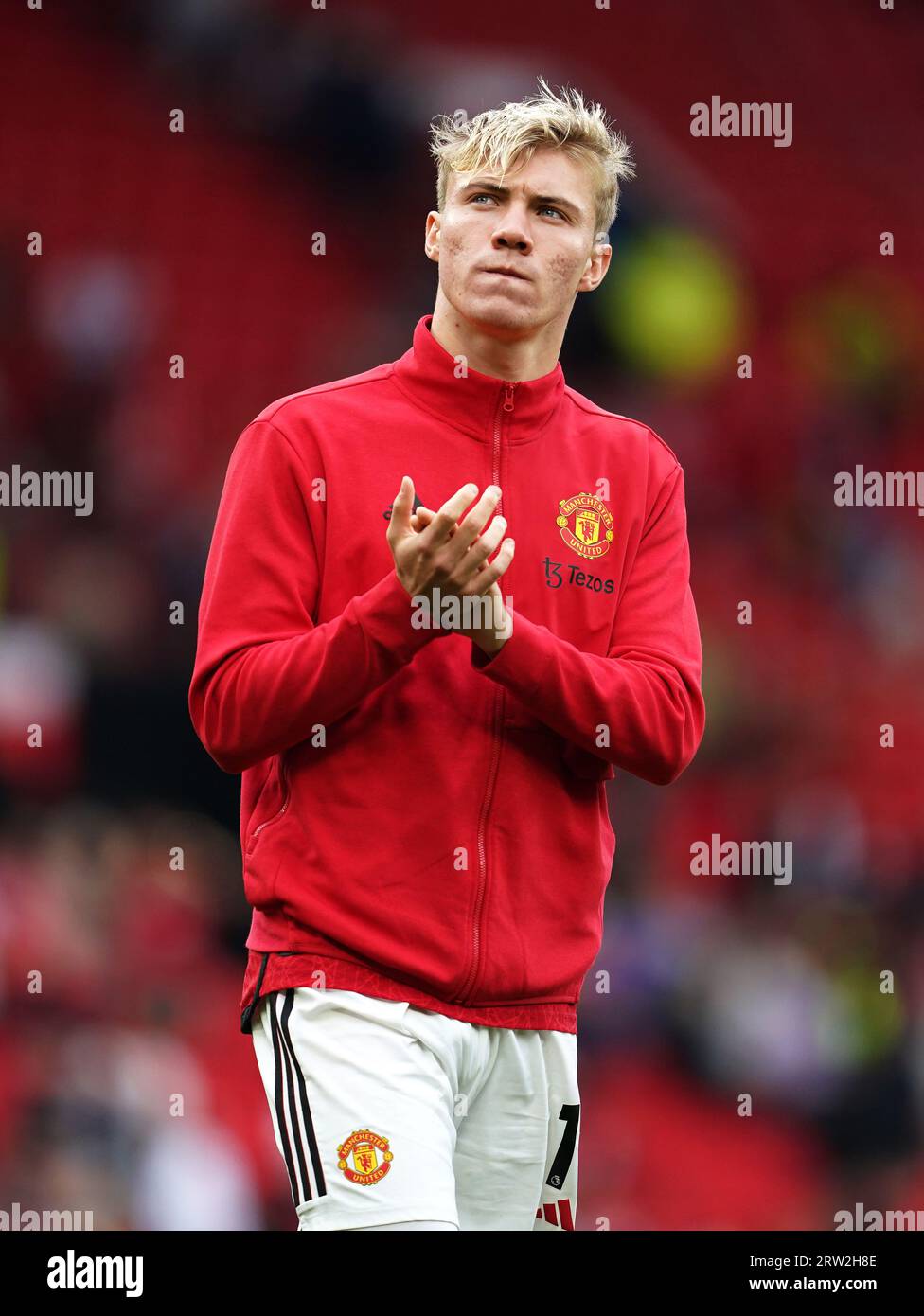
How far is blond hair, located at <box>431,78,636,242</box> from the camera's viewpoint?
2256 millimetres

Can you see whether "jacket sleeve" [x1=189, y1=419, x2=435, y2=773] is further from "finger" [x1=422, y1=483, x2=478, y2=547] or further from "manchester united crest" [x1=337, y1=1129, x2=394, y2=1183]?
"manchester united crest" [x1=337, y1=1129, x2=394, y2=1183]

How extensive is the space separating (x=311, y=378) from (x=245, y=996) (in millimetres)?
2837

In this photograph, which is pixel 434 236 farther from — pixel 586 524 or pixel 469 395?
pixel 586 524

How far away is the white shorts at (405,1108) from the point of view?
77.7 inches

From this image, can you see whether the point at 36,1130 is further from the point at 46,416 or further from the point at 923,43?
the point at 923,43

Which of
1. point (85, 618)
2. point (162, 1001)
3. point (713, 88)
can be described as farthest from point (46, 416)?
point (713, 88)

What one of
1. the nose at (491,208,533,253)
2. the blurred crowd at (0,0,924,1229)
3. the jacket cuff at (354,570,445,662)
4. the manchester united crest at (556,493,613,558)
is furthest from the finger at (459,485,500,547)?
the blurred crowd at (0,0,924,1229)

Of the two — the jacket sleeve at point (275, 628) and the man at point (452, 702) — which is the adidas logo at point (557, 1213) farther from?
the jacket sleeve at point (275, 628)

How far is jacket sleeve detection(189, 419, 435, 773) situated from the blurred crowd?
2.29 m

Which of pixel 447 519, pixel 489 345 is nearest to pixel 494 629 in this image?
pixel 447 519

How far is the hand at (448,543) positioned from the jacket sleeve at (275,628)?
5 cm

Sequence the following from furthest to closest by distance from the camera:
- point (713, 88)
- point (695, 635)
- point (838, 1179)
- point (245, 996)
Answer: point (713, 88) < point (838, 1179) < point (695, 635) < point (245, 996)

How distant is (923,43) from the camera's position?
203 inches

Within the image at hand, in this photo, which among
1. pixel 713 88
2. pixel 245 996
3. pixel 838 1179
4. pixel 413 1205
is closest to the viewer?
pixel 413 1205
